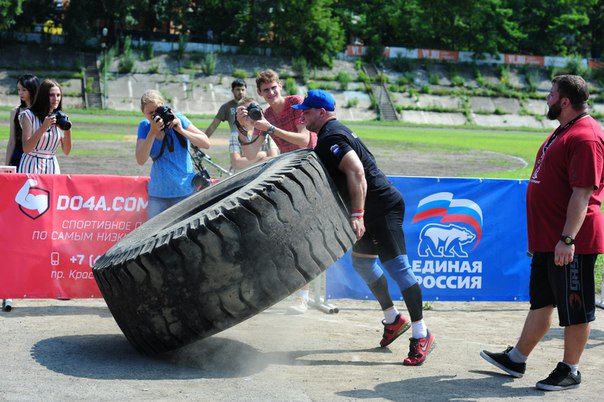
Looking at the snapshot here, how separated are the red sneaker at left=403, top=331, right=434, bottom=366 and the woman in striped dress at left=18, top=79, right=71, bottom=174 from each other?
4.17m

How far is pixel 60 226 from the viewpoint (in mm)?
8234

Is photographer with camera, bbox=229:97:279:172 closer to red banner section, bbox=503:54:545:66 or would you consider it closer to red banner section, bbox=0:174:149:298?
red banner section, bbox=0:174:149:298

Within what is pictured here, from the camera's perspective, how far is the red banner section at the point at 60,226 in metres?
8.09

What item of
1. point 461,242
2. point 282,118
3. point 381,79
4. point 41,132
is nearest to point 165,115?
point 282,118

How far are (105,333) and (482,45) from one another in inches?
3280

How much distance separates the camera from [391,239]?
21.5 ft

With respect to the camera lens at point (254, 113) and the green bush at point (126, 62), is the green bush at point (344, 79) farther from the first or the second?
the camera lens at point (254, 113)

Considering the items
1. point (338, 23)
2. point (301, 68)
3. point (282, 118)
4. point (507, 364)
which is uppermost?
point (338, 23)

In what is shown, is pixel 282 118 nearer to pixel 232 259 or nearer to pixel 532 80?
pixel 232 259

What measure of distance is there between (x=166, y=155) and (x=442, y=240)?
2873 millimetres

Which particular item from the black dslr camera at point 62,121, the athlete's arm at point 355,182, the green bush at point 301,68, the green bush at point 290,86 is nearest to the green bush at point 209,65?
the green bush at point 290,86

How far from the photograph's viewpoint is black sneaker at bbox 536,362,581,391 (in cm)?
564

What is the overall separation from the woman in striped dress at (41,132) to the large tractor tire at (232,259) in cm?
289

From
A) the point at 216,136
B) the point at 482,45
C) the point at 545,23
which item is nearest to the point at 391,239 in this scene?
the point at 216,136
